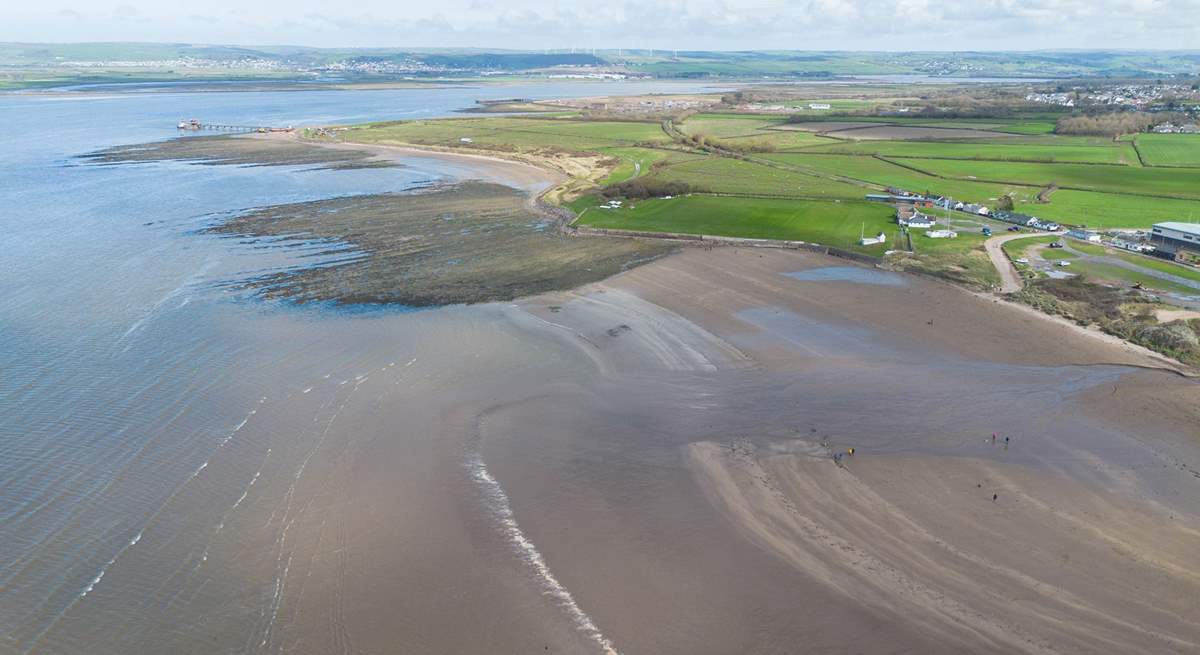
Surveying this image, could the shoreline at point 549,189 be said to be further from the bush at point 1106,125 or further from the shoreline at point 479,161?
the bush at point 1106,125

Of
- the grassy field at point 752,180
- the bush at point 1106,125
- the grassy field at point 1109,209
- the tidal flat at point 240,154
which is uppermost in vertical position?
the bush at point 1106,125

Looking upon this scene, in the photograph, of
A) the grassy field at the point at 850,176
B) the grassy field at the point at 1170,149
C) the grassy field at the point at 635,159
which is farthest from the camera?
the grassy field at the point at 1170,149

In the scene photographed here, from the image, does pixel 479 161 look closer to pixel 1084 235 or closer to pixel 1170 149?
pixel 1084 235

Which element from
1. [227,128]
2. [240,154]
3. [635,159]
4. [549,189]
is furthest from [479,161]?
[227,128]

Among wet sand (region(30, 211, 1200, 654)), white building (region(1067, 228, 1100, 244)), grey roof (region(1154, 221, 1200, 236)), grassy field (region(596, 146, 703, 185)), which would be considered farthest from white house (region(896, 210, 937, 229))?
grassy field (region(596, 146, 703, 185))

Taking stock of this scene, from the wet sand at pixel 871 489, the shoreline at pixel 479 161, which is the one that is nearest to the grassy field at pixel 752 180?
the shoreline at pixel 479 161

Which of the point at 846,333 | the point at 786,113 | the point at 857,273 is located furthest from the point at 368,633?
the point at 786,113

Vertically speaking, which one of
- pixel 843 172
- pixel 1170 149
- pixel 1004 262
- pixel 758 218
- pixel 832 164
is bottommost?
pixel 1004 262
